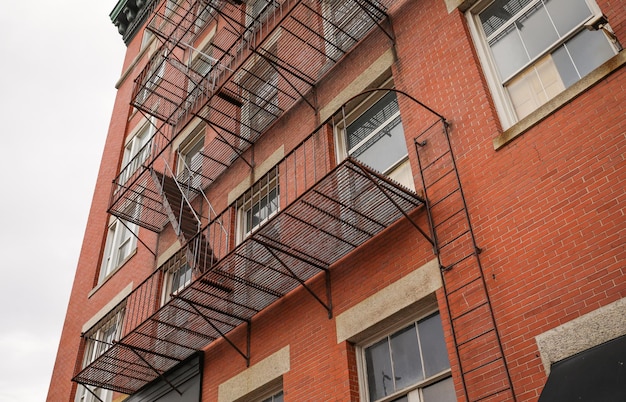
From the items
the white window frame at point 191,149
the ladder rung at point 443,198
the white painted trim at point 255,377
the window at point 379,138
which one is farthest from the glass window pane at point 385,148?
the white window frame at point 191,149

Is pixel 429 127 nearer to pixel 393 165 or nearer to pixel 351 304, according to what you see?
pixel 393 165

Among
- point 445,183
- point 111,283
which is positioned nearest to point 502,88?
point 445,183

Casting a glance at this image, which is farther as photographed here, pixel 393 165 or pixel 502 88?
pixel 393 165

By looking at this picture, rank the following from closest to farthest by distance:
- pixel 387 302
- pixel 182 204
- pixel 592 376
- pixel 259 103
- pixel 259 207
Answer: pixel 592 376 → pixel 387 302 → pixel 259 207 → pixel 182 204 → pixel 259 103

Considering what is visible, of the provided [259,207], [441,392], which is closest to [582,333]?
[441,392]

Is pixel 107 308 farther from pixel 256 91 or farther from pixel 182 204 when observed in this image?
pixel 256 91

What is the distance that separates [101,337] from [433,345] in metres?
11.9

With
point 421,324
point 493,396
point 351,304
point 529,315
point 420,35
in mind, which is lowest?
point 493,396

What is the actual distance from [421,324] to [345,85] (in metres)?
5.17

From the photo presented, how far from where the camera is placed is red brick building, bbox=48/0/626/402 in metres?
6.92

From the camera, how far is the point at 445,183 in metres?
8.82

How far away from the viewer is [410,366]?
839cm

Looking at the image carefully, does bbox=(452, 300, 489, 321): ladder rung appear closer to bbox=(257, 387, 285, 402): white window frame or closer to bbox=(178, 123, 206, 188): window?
bbox=(257, 387, 285, 402): white window frame

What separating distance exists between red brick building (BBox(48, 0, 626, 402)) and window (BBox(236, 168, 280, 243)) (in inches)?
2.1
